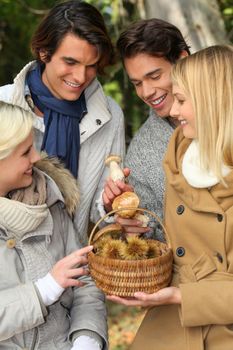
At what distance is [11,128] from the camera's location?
2551 millimetres

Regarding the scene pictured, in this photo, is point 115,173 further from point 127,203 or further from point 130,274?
point 130,274

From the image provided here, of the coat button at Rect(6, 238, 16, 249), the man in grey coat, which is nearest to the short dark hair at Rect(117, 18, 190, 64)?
the man in grey coat

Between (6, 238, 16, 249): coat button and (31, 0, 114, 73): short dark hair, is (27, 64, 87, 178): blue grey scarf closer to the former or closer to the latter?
(31, 0, 114, 73): short dark hair

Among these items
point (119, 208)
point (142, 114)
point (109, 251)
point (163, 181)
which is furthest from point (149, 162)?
point (142, 114)

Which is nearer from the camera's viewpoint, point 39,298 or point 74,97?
point 39,298

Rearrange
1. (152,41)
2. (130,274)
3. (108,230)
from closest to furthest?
(130,274), (108,230), (152,41)

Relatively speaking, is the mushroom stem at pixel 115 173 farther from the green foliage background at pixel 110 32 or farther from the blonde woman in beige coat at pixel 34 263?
the green foliage background at pixel 110 32

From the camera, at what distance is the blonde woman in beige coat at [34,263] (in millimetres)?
2490

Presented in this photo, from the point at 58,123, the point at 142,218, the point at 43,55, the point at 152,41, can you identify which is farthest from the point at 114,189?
the point at 43,55

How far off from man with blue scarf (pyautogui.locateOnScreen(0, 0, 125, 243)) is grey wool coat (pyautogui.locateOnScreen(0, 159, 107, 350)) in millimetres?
370

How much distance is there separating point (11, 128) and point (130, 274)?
767mm

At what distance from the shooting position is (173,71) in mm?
2582

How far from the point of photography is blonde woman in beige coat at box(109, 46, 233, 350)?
2.36m

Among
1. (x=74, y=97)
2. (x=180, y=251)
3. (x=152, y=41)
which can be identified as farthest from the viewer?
(x=74, y=97)
